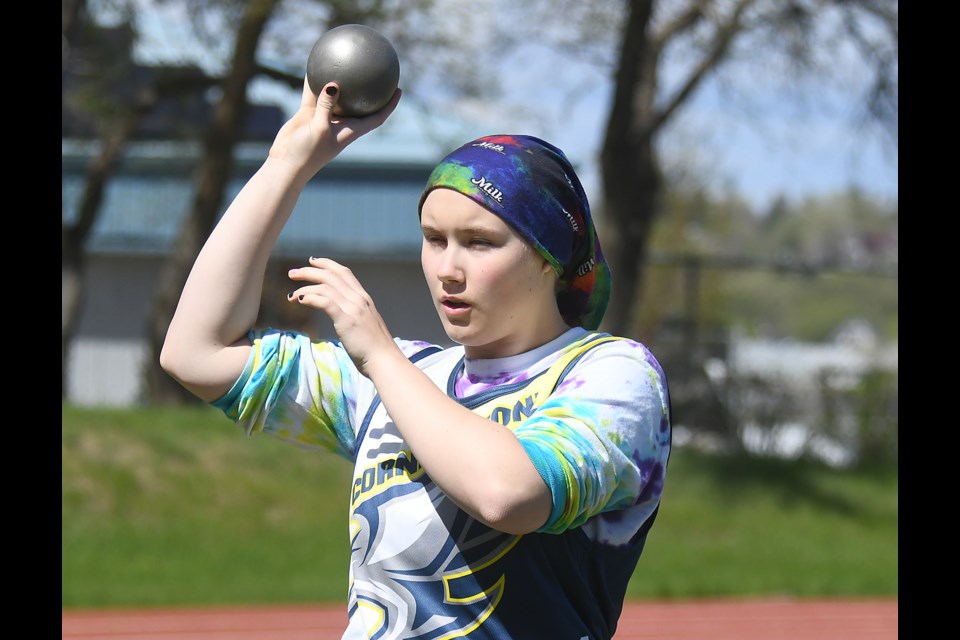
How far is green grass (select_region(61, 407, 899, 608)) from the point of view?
10.9 m

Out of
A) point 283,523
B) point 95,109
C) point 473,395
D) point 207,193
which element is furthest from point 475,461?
point 95,109

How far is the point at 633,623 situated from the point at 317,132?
7686mm

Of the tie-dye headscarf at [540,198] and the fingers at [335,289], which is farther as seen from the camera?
the tie-dye headscarf at [540,198]

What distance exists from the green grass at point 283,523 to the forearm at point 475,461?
8.37 metres

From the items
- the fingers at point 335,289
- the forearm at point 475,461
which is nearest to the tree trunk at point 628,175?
the fingers at point 335,289

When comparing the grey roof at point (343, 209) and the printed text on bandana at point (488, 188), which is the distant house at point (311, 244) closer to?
the grey roof at point (343, 209)

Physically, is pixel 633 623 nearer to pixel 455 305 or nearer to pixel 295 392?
pixel 295 392

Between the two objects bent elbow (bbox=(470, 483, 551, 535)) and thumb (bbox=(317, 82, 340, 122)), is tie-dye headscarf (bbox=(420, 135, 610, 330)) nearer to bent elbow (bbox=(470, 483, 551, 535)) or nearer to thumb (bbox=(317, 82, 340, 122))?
thumb (bbox=(317, 82, 340, 122))

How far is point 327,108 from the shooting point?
8.50 ft

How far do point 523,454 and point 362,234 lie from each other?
21582 mm

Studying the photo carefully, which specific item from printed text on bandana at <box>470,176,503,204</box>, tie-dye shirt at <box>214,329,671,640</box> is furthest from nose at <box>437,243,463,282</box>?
tie-dye shirt at <box>214,329,671,640</box>

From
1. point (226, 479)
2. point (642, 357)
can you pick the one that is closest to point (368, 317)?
point (642, 357)

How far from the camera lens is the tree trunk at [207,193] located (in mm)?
15766
